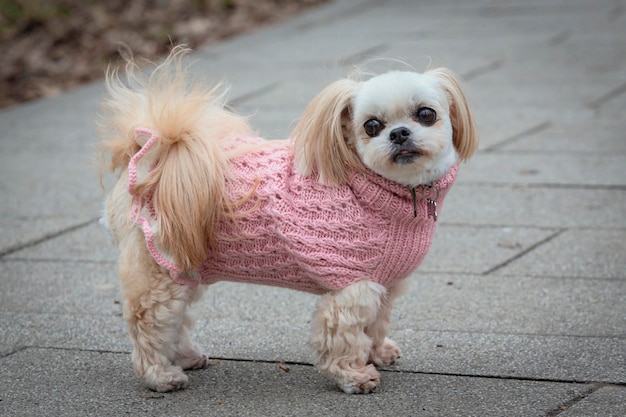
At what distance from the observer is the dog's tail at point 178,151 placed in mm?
2977

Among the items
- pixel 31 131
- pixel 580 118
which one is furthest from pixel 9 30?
pixel 580 118

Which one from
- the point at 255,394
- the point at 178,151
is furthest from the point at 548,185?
the point at 178,151

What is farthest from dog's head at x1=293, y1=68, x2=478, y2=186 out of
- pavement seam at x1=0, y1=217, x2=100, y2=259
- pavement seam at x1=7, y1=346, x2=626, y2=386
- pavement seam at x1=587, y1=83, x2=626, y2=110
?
pavement seam at x1=587, y1=83, x2=626, y2=110

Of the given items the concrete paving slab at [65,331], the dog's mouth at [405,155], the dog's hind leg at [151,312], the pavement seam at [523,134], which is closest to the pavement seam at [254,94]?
the pavement seam at [523,134]

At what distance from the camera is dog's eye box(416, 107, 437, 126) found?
2885 mm

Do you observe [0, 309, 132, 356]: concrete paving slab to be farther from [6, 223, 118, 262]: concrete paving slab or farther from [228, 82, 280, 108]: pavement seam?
[228, 82, 280, 108]: pavement seam

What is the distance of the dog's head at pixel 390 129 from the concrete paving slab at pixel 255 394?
74 centimetres

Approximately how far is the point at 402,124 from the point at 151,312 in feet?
3.54

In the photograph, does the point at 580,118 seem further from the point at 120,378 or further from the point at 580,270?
the point at 120,378

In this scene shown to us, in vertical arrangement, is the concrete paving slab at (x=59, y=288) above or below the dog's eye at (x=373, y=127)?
below

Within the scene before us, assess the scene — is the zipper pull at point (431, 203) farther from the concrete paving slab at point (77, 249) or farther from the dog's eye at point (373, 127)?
the concrete paving slab at point (77, 249)

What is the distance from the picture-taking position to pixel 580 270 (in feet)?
13.7

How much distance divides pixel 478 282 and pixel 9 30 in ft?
25.7

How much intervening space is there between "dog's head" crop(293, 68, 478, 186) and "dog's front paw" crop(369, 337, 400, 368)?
0.70 m
